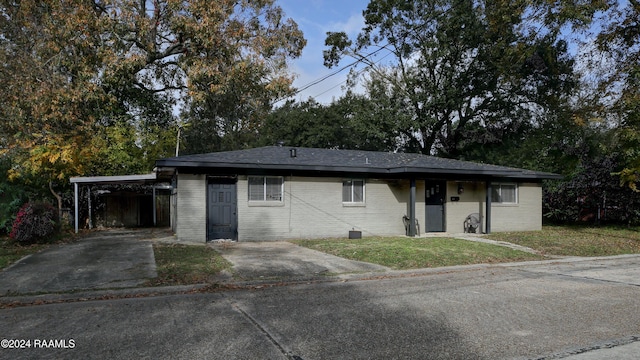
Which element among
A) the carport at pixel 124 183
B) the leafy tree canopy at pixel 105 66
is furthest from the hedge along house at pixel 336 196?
the leafy tree canopy at pixel 105 66

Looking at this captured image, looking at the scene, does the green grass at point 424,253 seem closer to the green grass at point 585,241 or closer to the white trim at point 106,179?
the green grass at point 585,241

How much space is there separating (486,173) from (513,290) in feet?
32.3

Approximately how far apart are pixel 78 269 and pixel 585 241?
1537cm

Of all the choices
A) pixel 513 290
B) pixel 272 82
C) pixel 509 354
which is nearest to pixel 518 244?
pixel 513 290

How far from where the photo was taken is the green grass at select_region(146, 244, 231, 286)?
7770mm

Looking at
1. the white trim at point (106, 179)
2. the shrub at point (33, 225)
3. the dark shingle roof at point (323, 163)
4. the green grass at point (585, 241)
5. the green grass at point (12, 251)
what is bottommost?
the green grass at point (585, 241)

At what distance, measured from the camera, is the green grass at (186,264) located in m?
7.77

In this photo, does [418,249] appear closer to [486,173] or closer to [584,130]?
[486,173]

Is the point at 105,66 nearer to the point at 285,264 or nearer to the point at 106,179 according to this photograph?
the point at 106,179

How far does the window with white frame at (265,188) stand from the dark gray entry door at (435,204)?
6252 mm

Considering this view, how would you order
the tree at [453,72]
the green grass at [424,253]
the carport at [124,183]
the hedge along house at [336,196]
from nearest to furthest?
the green grass at [424,253]
the hedge along house at [336,196]
the carport at [124,183]
the tree at [453,72]

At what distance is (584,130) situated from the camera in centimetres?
2431

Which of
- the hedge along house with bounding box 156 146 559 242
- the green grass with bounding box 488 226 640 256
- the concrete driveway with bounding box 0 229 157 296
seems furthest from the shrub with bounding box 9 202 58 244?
the green grass with bounding box 488 226 640 256

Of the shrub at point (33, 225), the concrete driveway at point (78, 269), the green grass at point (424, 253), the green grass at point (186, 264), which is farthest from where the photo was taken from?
the shrub at point (33, 225)
